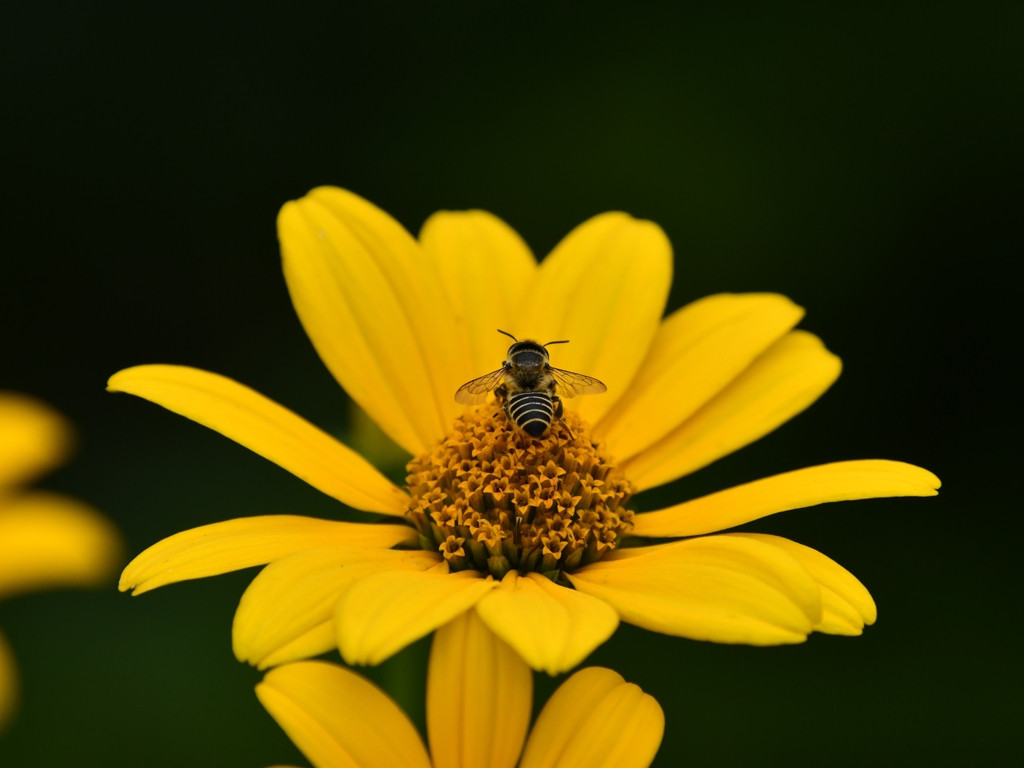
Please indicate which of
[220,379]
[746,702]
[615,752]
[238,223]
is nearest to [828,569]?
[615,752]

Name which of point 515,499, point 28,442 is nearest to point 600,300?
point 515,499

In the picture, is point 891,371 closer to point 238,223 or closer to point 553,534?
point 553,534

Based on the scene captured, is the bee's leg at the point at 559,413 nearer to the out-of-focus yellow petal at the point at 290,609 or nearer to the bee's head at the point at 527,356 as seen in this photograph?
the bee's head at the point at 527,356

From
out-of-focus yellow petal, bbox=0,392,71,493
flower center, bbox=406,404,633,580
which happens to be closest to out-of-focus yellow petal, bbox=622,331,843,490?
flower center, bbox=406,404,633,580

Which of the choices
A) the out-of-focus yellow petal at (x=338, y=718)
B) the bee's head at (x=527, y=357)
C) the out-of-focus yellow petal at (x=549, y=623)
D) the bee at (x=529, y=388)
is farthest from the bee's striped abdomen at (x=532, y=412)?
the out-of-focus yellow petal at (x=338, y=718)

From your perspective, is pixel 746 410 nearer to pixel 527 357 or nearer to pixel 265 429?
pixel 527 357

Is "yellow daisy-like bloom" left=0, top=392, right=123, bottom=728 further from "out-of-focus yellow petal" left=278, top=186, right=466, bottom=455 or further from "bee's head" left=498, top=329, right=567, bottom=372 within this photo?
"bee's head" left=498, top=329, right=567, bottom=372
